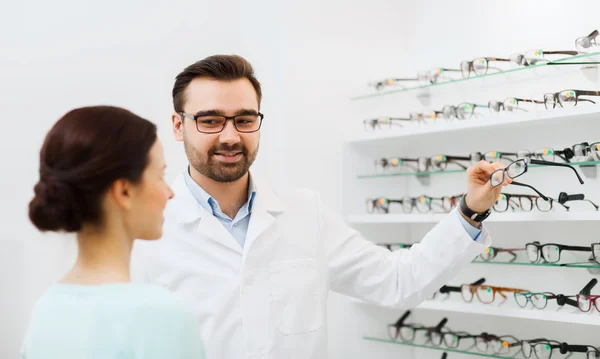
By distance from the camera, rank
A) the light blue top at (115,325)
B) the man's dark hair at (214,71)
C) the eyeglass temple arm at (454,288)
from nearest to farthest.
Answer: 1. the light blue top at (115,325)
2. the man's dark hair at (214,71)
3. the eyeglass temple arm at (454,288)

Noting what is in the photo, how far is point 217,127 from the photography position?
2.21 m

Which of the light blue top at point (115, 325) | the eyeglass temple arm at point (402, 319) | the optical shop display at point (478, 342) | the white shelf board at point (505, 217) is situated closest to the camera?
the light blue top at point (115, 325)

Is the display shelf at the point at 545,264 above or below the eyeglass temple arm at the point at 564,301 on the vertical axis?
above

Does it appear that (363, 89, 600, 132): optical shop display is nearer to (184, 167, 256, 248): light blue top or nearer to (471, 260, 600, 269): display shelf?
(471, 260, 600, 269): display shelf

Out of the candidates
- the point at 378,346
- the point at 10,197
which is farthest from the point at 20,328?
the point at 378,346

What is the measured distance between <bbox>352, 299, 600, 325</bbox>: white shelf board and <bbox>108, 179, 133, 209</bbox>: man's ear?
1.71m

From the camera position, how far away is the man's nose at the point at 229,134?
217cm

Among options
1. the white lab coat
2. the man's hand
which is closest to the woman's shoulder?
the white lab coat

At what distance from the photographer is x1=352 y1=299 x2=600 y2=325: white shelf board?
243 cm

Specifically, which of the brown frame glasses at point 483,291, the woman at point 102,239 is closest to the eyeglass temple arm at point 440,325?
the brown frame glasses at point 483,291

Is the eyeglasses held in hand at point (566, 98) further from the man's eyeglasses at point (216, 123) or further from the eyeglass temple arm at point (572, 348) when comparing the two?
the man's eyeglasses at point (216, 123)

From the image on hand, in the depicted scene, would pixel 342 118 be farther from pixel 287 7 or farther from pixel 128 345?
pixel 128 345

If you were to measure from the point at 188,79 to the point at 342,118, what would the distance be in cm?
110

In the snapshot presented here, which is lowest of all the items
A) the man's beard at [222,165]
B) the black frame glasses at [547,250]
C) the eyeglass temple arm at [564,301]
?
the eyeglass temple arm at [564,301]
